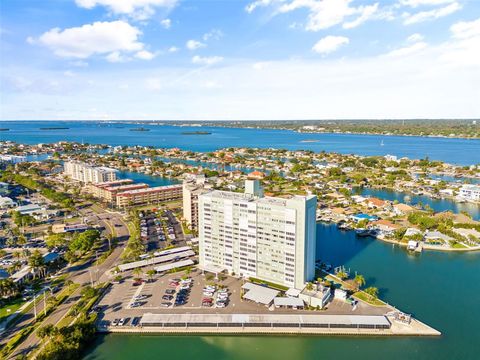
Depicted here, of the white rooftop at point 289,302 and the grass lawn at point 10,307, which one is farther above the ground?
the white rooftop at point 289,302

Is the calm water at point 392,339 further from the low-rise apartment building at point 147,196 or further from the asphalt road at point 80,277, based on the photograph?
the low-rise apartment building at point 147,196

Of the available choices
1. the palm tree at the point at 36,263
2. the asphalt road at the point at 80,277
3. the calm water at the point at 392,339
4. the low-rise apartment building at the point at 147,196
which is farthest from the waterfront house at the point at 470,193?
the palm tree at the point at 36,263

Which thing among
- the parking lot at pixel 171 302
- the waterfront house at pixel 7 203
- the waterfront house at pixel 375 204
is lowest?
the parking lot at pixel 171 302

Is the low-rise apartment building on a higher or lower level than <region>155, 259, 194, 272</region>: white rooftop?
higher

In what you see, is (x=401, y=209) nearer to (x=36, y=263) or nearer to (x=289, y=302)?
(x=289, y=302)

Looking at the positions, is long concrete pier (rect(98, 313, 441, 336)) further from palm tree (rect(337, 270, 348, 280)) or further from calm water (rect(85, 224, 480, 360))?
palm tree (rect(337, 270, 348, 280))

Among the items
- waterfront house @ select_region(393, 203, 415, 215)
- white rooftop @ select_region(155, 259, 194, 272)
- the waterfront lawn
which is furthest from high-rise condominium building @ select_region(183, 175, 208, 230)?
waterfront house @ select_region(393, 203, 415, 215)
